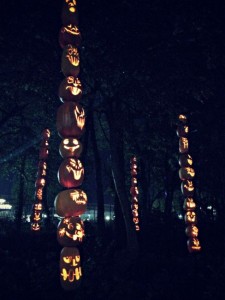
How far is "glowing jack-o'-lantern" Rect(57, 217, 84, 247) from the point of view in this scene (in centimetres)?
649

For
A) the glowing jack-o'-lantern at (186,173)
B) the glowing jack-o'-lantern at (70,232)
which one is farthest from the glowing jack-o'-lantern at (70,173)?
the glowing jack-o'-lantern at (186,173)

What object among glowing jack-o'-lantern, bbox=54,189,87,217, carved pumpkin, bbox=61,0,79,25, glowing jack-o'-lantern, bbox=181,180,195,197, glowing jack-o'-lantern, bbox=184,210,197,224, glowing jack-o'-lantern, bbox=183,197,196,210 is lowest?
glowing jack-o'-lantern, bbox=54,189,87,217

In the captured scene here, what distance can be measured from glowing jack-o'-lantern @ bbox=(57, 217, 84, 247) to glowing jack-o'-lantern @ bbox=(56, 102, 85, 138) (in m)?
1.87

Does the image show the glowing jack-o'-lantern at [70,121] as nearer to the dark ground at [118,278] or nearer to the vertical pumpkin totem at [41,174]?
the dark ground at [118,278]

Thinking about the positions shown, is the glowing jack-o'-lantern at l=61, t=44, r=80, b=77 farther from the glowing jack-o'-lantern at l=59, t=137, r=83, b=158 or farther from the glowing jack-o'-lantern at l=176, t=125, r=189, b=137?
the glowing jack-o'-lantern at l=176, t=125, r=189, b=137

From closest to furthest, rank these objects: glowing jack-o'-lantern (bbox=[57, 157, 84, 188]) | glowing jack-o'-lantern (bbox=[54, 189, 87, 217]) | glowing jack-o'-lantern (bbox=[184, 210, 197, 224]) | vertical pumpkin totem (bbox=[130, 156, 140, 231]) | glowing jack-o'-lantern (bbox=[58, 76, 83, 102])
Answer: glowing jack-o'-lantern (bbox=[54, 189, 87, 217])
glowing jack-o'-lantern (bbox=[57, 157, 84, 188])
glowing jack-o'-lantern (bbox=[58, 76, 83, 102])
glowing jack-o'-lantern (bbox=[184, 210, 197, 224])
vertical pumpkin totem (bbox=[130, 156, 140, 231])

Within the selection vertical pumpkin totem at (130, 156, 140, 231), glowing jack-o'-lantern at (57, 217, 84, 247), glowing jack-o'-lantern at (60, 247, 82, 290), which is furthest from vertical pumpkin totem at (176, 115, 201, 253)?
glowing jack-o'-lantern at (60, 247, 82, 290)

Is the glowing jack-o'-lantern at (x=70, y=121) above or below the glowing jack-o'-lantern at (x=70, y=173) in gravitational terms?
above

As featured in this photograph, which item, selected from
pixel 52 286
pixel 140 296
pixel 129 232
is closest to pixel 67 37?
pixel 52 286

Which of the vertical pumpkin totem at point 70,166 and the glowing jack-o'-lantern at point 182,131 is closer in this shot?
the vertical pumpkin totem at point 70,166

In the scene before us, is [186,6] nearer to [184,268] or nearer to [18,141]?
[184,268]

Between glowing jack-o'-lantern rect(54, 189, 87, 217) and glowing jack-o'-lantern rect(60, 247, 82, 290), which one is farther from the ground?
glowing jack-o'-lantern rect(54, 189, 87, 217)

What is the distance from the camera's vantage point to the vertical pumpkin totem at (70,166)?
21.3 ft

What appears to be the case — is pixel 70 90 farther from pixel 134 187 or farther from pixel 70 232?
pixel 134 187
